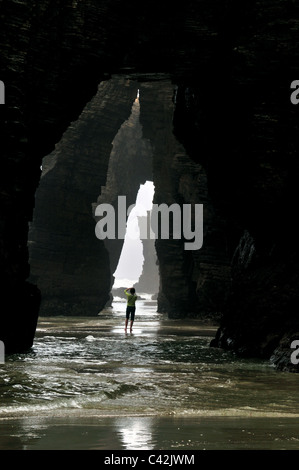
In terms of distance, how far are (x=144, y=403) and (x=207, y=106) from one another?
11.2 meters

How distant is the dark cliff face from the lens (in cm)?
1375

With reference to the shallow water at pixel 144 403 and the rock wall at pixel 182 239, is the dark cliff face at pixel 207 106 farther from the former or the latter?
the rock wall at pixel 182 239

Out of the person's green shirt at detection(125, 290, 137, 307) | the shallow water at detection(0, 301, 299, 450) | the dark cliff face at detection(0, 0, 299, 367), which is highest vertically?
the dark cliff face at detection(0, 0, 299, 367)

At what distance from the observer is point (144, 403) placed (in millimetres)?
6785

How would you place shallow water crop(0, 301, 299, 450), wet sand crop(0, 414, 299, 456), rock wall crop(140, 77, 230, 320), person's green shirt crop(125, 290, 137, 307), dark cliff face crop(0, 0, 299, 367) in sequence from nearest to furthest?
wet sand crop(0, 414, 299, 456), shallow water crop(0, 301, 299, 450), dark cliff face crop(0, 0, 299, 367), person's green shirt crop(125, 290, 137, 307), rock wall crop(140, 77, 230, 320)

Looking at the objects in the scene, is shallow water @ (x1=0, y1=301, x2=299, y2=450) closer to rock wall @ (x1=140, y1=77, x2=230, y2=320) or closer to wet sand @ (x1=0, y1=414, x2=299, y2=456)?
wet sand @ (x1=0, y1=414, x2=299, y2=456)

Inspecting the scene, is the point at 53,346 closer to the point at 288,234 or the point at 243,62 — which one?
the point at 288,234

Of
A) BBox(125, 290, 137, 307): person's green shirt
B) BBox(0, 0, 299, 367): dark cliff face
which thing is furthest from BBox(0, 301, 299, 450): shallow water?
BBox(125, 290, 137, 307): person's green shirt

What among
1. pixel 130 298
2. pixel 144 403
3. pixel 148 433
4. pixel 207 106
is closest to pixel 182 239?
pixel 130 298

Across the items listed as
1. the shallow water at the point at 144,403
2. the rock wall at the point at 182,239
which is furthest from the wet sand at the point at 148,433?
the rock wall at the point at 182,239

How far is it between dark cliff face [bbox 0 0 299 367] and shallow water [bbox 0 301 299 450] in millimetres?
2429

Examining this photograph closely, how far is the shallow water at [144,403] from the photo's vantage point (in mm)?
4555

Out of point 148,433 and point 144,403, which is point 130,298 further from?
point 148,433

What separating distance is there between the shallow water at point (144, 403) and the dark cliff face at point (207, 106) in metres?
2.43
